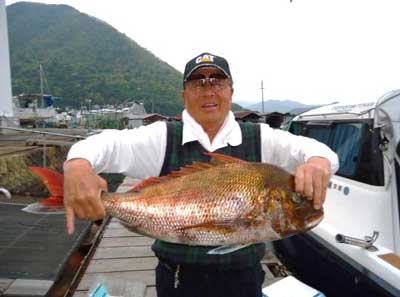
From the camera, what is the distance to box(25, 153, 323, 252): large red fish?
1833 mm

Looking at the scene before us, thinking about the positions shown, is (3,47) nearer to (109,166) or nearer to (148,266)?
(148,266)

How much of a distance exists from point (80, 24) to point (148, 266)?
131380 millimetres

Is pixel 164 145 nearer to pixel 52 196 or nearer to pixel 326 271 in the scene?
pixel 52 196

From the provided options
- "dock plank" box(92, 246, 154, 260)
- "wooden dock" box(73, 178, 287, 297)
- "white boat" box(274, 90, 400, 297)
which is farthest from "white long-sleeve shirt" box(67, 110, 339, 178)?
"dock plank" box(92, 246, 154, 260)

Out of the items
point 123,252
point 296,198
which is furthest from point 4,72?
point 296,198

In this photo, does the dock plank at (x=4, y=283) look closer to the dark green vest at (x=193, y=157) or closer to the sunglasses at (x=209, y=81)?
the dark green vest at (x=193, y=157)

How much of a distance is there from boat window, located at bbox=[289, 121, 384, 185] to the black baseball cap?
253 cm

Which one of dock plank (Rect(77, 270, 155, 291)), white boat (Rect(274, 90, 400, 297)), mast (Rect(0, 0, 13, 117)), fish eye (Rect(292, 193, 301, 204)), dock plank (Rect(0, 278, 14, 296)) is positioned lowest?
dock plank (Rect(77, 270, 155, 291))

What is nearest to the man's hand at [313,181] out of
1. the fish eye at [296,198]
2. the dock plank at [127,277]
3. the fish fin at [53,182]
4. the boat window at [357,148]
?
the fish eye at [296,198]

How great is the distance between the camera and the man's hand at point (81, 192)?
5.68ft

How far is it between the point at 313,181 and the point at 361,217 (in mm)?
2896

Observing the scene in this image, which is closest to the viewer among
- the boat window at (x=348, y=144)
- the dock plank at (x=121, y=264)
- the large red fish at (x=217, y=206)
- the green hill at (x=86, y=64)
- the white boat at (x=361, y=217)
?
the large red fish at (x=217, y=206)

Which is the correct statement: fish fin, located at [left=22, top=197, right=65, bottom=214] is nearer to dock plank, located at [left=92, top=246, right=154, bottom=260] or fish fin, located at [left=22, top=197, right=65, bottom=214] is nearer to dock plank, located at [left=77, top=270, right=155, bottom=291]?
dock plank, located at [left=77, top=270, right=155, bottom=291]

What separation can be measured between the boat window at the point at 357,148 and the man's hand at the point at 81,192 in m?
3.33
